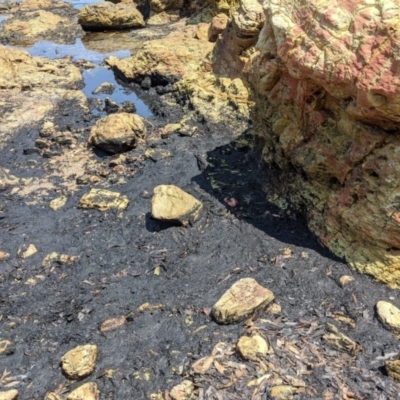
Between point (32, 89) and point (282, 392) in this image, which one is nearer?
point (282, 392)

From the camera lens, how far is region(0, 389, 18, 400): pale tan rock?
3.66 m

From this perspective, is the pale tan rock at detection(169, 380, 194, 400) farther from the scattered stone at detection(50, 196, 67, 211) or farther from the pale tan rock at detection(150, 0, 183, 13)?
the pale tan rock at detection(150, 0, 183, 13)

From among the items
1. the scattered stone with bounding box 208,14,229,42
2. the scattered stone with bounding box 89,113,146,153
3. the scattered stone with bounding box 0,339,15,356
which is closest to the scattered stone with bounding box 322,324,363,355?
the scattered stone with bounding box 0,339,15,356

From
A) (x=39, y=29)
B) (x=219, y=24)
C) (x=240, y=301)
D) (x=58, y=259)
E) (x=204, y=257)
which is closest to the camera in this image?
(x=240, y=301)

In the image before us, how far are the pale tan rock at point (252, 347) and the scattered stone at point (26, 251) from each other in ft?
10.00

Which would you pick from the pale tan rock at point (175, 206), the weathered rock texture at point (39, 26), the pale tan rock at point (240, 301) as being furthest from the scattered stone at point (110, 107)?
the weathered rock texture at point (39, 26)

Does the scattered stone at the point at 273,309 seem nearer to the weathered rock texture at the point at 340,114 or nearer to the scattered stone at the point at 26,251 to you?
the weathered rock texture at the point at 340,114

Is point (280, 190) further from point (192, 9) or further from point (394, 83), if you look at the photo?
point (192, 9)

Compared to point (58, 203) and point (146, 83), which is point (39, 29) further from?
point (58, 203)

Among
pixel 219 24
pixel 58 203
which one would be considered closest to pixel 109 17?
pixel 219 24

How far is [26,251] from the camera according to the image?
5.55m

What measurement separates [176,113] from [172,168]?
91.1 inches

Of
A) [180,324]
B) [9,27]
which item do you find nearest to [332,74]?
[180,324]

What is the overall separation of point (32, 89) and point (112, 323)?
762 cm
